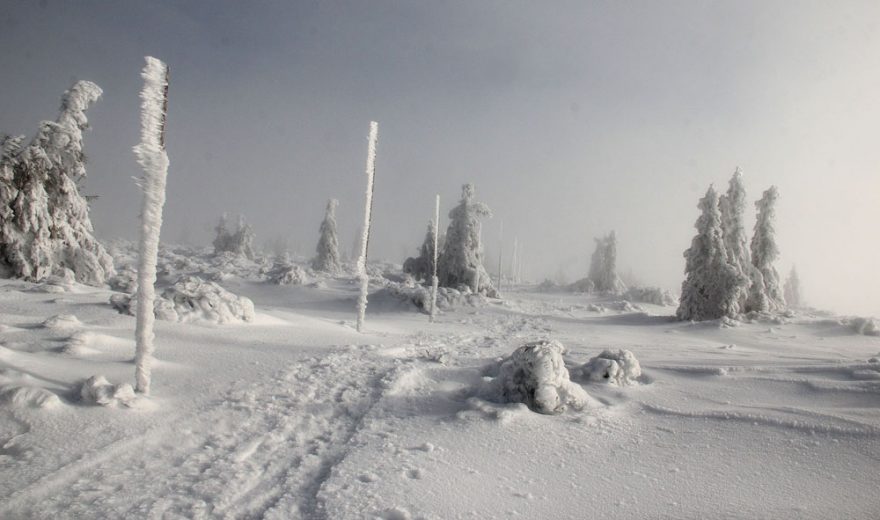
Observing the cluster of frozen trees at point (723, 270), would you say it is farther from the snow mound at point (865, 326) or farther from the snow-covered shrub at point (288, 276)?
the snow-covered shrub at point (288, 276)

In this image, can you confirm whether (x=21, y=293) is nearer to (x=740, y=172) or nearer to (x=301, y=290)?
(x=301, y=290)

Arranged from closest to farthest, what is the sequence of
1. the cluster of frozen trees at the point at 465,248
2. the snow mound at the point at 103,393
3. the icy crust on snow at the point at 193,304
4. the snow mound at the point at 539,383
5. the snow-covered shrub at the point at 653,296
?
the snow mound at the point at 103,393 < the snow mound at the point at 539,383 < the icy crust on snow at the point at 193,304 < the cluster of frozen trees at the point at 465,248 < the snow-covered shrub at the point at 653,296

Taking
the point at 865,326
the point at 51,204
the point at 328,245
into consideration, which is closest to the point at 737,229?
the point at 865,326

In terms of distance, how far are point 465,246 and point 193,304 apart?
24.0 meters

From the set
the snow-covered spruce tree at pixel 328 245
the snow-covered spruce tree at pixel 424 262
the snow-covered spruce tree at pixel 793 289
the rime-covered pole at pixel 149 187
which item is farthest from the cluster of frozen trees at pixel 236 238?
the snow-covered spruce tree at pixel 793 289

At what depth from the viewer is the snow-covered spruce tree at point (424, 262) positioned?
3506cm

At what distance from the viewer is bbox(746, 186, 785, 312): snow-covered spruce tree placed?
80.2ft

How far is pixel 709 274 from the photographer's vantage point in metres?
22.0

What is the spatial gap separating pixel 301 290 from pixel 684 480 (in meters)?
24.0

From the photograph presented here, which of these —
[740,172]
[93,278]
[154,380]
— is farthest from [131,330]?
[740,172]

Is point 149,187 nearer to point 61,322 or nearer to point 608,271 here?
point 61,322

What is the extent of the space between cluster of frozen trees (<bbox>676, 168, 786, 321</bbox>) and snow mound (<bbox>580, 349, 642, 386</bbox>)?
709 inches

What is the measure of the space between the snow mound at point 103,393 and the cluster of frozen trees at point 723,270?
24.5m

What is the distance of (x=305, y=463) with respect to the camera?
407 cm
